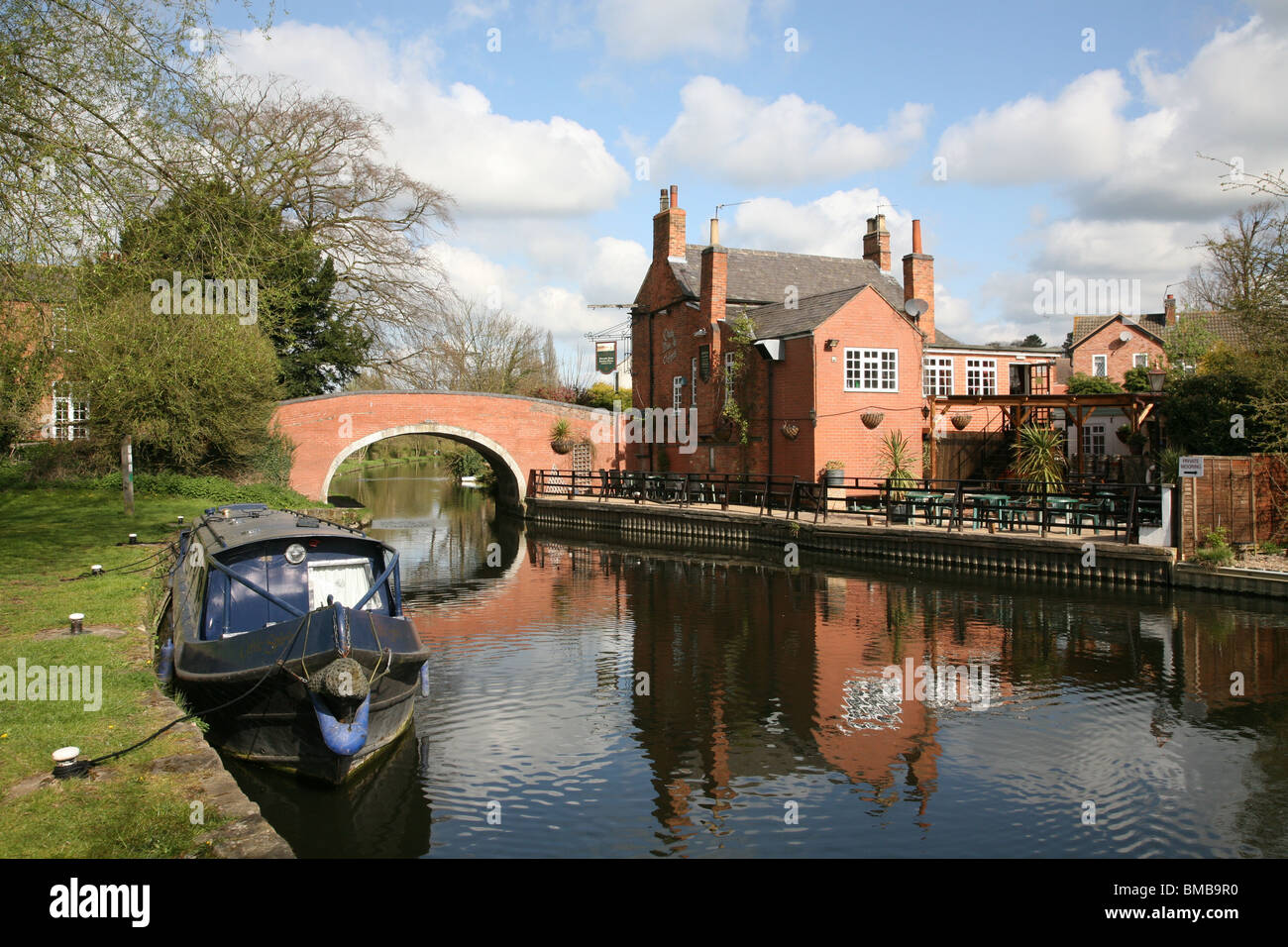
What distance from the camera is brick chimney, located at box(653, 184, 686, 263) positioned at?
103ft

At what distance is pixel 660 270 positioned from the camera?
3225 centimetres

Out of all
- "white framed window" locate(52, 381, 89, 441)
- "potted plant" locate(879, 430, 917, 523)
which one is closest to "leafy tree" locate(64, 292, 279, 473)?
"white framed window" locate(52, 381, 89, 441)

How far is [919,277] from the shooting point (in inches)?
1113

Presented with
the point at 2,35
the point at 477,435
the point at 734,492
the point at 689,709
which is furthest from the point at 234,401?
the point at 689,709

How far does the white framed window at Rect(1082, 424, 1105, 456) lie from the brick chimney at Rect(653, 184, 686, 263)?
14.6 metres

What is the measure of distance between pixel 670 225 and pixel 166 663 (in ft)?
80.3

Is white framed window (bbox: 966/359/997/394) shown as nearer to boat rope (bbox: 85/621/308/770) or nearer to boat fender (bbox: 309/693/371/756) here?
boat fender (bbox: 309/693/371/756)

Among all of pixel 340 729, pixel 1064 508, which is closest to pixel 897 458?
pixel 1064 508

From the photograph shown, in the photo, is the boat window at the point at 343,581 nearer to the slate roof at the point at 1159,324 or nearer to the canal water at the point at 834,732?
the canal water at the point at 834,732
